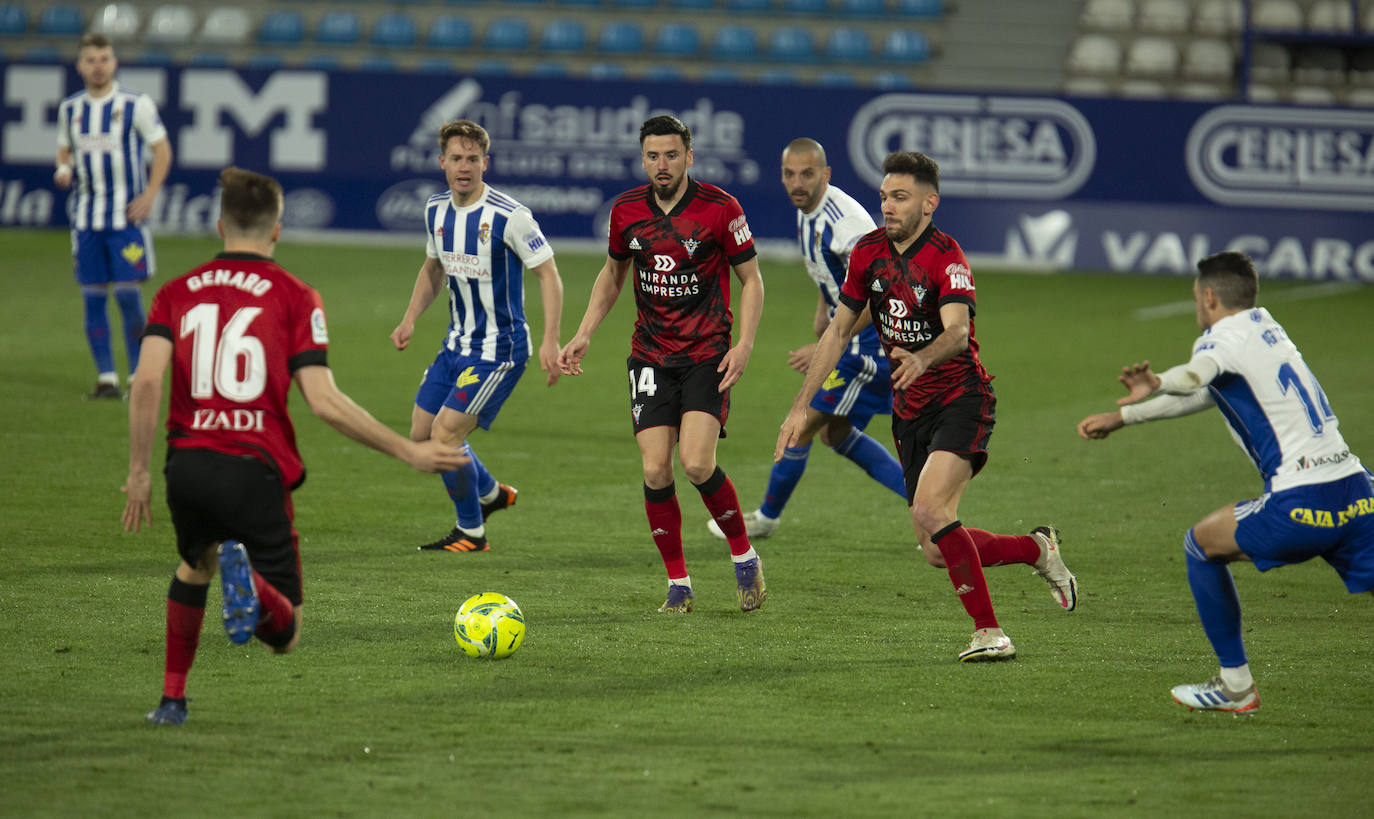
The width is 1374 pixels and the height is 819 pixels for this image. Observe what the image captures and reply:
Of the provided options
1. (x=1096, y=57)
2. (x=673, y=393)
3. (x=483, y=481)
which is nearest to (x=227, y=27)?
(x=1096, y=57)

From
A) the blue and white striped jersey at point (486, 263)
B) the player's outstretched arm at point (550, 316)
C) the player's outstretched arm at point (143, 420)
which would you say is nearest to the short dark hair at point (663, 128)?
the player's outstretched arm at point (550, 316)

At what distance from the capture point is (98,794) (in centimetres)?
440

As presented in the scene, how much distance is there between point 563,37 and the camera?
2548cm

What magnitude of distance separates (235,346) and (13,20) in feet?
80.1

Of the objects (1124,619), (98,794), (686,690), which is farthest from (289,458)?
(1124,619)

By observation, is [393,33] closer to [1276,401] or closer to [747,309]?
[747,309]

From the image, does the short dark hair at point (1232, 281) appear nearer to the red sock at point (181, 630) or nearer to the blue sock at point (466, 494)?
the red sock at point (181, 630)

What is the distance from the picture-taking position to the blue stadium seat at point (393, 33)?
25.5m

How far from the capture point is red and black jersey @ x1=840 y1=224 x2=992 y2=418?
6.16 m

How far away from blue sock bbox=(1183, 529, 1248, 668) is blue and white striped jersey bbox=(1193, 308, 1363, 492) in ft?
1.10

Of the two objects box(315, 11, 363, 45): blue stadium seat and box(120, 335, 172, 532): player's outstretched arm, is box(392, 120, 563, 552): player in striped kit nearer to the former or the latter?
box(120, 335, 172, 532): player's outstretched arm

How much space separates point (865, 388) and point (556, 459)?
298 centimetres

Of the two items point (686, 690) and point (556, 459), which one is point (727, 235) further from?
point (556, 459)

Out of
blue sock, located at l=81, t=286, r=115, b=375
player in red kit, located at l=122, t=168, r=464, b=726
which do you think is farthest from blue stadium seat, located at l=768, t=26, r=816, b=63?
player in red kit, located at l=122, t=168, r=464, b=726
